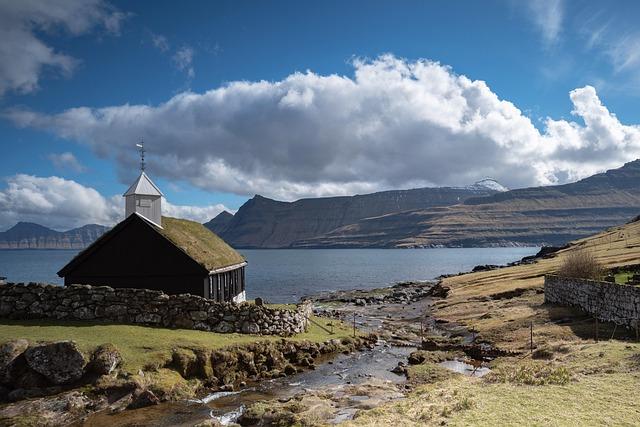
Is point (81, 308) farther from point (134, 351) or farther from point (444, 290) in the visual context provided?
point (444, 290)

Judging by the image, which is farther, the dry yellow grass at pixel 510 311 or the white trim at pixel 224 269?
the white trim at pixel 224 269

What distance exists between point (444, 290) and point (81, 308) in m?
66.6

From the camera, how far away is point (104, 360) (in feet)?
77.7

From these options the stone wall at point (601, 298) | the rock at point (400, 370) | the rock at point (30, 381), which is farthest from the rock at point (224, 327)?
the stone wall at point (601, 298)

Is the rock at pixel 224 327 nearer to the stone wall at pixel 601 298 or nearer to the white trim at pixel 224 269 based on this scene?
the white trim at pixel 224 269

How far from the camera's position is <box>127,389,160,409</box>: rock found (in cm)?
2261

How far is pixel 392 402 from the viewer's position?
22516 millimetres

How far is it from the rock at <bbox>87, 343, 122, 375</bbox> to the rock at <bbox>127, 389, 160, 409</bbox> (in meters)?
2.05

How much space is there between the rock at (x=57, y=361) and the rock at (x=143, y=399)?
9.92 feet

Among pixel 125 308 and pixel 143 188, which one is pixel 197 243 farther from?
pixel 125 308

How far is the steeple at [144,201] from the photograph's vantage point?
39219 mm

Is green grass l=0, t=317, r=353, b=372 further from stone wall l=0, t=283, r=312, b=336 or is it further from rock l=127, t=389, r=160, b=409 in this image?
rock l=127, t=389, r=160, b=409

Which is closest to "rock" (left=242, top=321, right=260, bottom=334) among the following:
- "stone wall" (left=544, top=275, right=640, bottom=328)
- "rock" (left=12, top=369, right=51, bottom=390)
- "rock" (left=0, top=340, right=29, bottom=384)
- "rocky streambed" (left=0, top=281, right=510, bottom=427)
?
"rocky streambed" (left=0, top=281, right=510, bottom=427)

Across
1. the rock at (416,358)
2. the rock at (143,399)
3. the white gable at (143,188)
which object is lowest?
the rock at (416,358)
